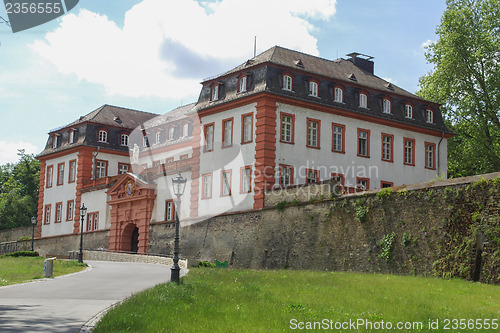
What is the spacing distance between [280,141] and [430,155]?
1276 centimetres

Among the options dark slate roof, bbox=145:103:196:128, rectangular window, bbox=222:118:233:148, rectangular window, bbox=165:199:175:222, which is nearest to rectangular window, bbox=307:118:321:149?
rectangular window, bbox=222:118:233:148

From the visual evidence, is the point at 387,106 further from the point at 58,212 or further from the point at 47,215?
the point at 47,215

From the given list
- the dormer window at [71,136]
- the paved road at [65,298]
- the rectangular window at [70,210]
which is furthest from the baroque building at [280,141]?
→ the paved road at [65,298]

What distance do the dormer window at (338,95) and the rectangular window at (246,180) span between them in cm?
754

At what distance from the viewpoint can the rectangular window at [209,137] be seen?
43625mm

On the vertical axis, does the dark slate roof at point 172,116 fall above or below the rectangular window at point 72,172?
above

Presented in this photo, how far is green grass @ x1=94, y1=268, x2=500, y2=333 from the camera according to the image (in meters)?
14.3

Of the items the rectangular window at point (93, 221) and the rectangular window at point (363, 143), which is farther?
the rectangular window at point (93, 221)

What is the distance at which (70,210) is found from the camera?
6125cm

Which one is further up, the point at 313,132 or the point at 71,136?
the point at 71,136

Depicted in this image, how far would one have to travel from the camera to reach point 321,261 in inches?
1288

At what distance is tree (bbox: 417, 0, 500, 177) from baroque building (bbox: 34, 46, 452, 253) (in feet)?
16.3

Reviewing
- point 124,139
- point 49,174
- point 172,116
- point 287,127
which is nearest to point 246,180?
point 287,127

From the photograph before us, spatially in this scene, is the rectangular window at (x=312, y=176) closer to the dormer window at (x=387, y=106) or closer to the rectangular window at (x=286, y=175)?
the rectangular window at (x=286, y=175)
